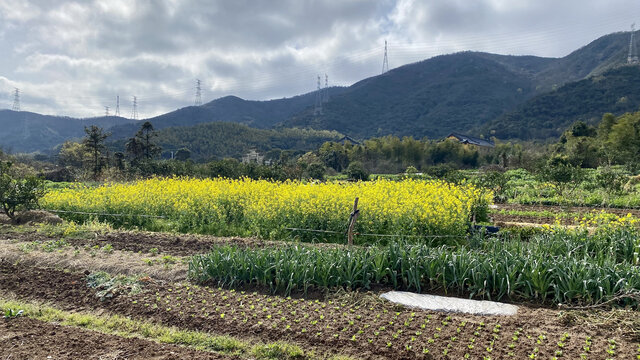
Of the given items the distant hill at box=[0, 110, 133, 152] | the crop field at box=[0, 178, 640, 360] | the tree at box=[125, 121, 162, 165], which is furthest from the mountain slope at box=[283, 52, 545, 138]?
the crop field at box=[0, 178, 640, 360]

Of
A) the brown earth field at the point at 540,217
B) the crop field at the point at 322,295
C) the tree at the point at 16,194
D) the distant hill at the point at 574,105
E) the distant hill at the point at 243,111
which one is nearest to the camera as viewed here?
the crop field at the point at 322,295

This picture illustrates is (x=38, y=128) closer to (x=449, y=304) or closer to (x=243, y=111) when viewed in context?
(x=243, y=111)

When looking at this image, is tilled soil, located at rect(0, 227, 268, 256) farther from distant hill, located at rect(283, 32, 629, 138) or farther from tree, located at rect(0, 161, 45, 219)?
distant hill, located at rect(283, 32, 629, 138)

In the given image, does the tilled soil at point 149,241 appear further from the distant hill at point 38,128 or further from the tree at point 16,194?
the distant hill at point 38,128

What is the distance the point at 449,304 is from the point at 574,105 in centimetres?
9097

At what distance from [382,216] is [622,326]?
17.4ft

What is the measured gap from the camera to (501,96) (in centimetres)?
12650

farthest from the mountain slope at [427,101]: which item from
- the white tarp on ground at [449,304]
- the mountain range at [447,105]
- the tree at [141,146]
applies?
the white tarp on ground at [449,304]

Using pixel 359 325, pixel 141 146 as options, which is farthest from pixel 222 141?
pixel 359 325

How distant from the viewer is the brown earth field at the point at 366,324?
12.7 feet

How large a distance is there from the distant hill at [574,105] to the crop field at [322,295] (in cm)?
8071

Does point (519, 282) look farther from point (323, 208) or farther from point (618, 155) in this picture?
point (618, 155)

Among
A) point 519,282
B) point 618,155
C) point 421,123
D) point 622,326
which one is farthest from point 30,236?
point 421,123

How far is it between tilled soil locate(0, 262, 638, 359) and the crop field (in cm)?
2
